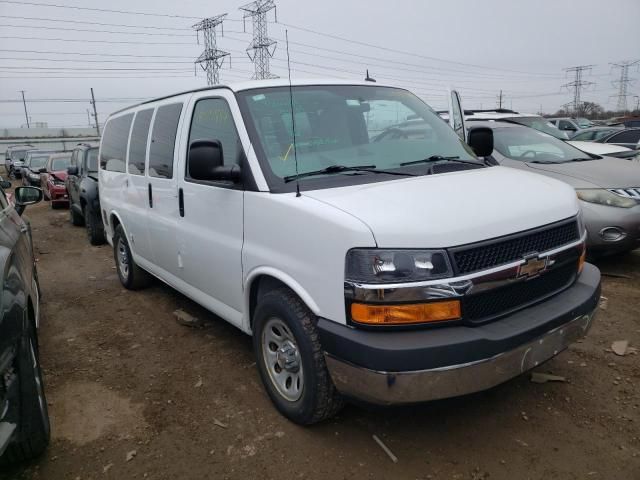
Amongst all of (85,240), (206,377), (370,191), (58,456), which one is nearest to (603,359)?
(370,191)

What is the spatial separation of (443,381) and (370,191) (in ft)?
3.51

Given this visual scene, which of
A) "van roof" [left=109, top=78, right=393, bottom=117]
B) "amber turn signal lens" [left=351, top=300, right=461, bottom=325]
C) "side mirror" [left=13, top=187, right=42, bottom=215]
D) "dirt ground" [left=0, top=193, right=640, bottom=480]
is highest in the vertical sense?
"van roof" [left=109, top=78, right=393, bottom=117]

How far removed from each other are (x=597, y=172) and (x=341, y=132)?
13.1 ft

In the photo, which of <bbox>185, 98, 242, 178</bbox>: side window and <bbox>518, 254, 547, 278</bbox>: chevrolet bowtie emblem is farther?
<bbox>185, 98, 242, 178</bbox>: side window

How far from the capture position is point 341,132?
3400mm

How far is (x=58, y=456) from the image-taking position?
2.94 meters

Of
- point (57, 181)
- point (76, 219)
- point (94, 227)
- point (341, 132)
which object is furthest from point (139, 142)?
point (57, 181)

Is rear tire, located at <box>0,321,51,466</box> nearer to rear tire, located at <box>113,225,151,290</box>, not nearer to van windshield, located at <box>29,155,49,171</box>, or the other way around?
rear tire, located at <box>113,225,151,290</box>

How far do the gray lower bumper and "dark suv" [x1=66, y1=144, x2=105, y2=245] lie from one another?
7.61 m

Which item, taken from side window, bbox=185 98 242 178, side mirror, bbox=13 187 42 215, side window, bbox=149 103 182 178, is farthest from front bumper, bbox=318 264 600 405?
side mirror, bbox=13 187 42 215

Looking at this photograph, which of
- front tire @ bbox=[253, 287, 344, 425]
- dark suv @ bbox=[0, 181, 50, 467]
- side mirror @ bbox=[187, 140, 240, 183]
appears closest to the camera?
dark suv @ bbox=[0, 181, 50, 467]

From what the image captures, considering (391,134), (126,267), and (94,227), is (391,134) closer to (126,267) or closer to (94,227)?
(126,267)

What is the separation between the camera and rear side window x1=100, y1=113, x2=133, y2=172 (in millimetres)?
5535

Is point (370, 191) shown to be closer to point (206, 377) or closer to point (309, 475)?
point (309, 475)
